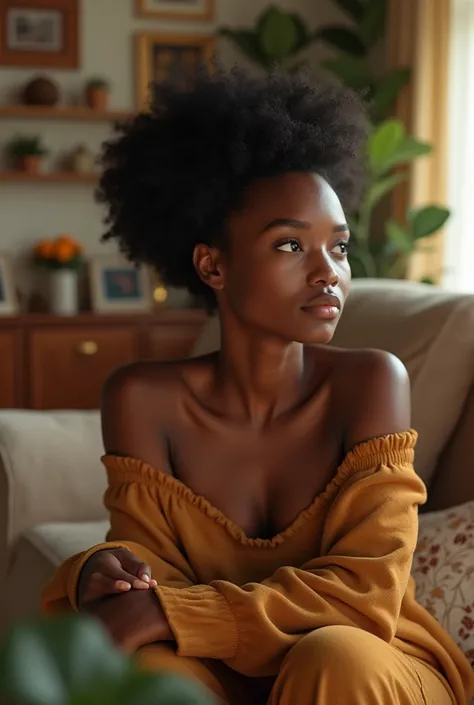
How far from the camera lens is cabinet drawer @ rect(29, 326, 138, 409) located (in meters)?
4.51

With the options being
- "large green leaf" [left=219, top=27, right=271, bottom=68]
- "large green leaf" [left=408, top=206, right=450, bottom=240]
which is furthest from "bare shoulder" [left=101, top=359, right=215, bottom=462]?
"large green leaf" [left=219, top=27, right=271, bottom=68]

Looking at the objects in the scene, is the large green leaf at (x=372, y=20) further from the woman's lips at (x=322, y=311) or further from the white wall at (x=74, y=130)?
the woman's lips at (x=322, y=311)

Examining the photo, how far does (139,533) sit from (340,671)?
1.31ft

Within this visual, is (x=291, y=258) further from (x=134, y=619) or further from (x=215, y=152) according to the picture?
(x=134, y=619)

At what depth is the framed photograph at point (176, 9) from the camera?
504 centimetres

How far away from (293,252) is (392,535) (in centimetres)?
37

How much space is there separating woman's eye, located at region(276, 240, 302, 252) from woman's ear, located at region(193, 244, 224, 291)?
117 millimetres

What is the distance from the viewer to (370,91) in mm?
4566

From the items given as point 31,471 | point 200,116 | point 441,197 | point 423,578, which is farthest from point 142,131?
point 441,197

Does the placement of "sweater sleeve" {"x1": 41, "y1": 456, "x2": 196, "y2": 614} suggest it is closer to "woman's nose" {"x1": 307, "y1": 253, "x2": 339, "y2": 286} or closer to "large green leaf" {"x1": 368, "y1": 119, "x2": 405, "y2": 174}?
"woman's nose" {"x1": 307, "y1": 253, "x2": 339, "y2": 286}

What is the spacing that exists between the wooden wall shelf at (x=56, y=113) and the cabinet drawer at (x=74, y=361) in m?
1.03

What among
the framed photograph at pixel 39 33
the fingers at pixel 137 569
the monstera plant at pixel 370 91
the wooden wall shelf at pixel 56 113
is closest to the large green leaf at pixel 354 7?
the monstera plant at pixel 370 91

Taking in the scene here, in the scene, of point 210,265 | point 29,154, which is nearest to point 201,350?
point 210,265

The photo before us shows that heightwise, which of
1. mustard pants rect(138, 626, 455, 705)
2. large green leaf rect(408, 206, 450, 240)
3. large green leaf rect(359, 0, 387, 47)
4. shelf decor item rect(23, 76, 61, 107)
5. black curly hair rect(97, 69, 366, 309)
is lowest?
mustard pants rect(138, 626, 455, 705)
